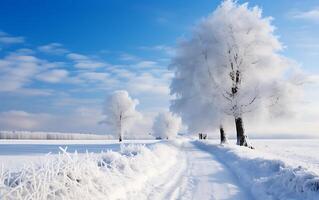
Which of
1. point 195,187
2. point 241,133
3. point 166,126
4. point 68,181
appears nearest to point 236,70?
point 241,133

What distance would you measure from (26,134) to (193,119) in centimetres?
6248

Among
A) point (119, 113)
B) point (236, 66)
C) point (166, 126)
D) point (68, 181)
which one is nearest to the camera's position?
point (68, 181)

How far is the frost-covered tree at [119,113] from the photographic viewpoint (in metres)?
79.6

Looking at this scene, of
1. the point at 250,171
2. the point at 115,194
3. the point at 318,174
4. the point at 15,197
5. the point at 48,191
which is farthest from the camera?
the point at 250,171

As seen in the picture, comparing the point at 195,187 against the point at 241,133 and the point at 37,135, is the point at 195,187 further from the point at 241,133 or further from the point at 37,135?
the point at 37,135

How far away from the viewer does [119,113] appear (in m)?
80.2

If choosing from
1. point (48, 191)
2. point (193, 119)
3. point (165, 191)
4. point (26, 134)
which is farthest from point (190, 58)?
point (26, 134)

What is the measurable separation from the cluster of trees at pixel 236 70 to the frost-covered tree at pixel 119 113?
4518 cm

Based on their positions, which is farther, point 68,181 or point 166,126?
point 166,126

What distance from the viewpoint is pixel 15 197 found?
235 inches

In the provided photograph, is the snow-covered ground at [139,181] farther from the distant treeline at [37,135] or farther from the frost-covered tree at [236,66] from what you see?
the distant treeline at [37,135]

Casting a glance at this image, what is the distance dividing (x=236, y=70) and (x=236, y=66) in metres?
0.34

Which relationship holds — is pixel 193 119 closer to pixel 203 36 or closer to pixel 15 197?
pixel 203 36

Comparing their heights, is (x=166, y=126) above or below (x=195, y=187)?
above
